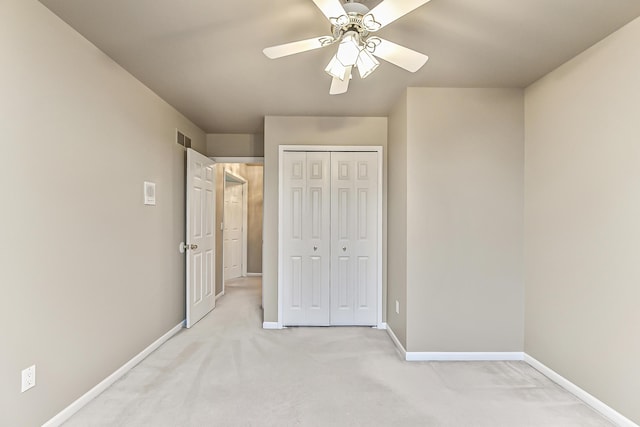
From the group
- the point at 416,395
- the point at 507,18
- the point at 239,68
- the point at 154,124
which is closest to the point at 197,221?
the point at 154,124

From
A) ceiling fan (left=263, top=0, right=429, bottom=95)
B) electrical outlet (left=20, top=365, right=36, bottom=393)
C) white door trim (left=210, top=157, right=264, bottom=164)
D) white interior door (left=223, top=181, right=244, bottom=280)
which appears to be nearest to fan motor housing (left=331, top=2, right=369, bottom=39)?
ceiling fan (left=263, top=0, right=429, bottom=95)

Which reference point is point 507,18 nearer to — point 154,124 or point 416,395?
point 416,395

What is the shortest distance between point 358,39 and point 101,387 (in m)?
2.83

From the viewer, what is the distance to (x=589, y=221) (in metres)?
2.29

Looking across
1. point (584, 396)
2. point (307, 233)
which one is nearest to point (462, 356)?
point (584, 396)

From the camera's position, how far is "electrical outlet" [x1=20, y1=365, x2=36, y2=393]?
5.80ft

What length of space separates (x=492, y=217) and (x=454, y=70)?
4.23 feet

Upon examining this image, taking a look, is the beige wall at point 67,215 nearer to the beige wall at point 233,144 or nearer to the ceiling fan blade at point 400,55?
the beige wall at point 233,144

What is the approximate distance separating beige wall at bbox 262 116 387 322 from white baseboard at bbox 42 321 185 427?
47.4 inches

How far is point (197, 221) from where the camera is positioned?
3986mm

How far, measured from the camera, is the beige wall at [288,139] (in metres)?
3.87

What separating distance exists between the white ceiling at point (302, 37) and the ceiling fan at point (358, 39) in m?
0.22

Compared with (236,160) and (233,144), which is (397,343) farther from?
(233,144)

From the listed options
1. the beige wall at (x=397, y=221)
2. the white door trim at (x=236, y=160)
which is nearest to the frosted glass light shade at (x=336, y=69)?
the beige wall at (x=397, y=221)
